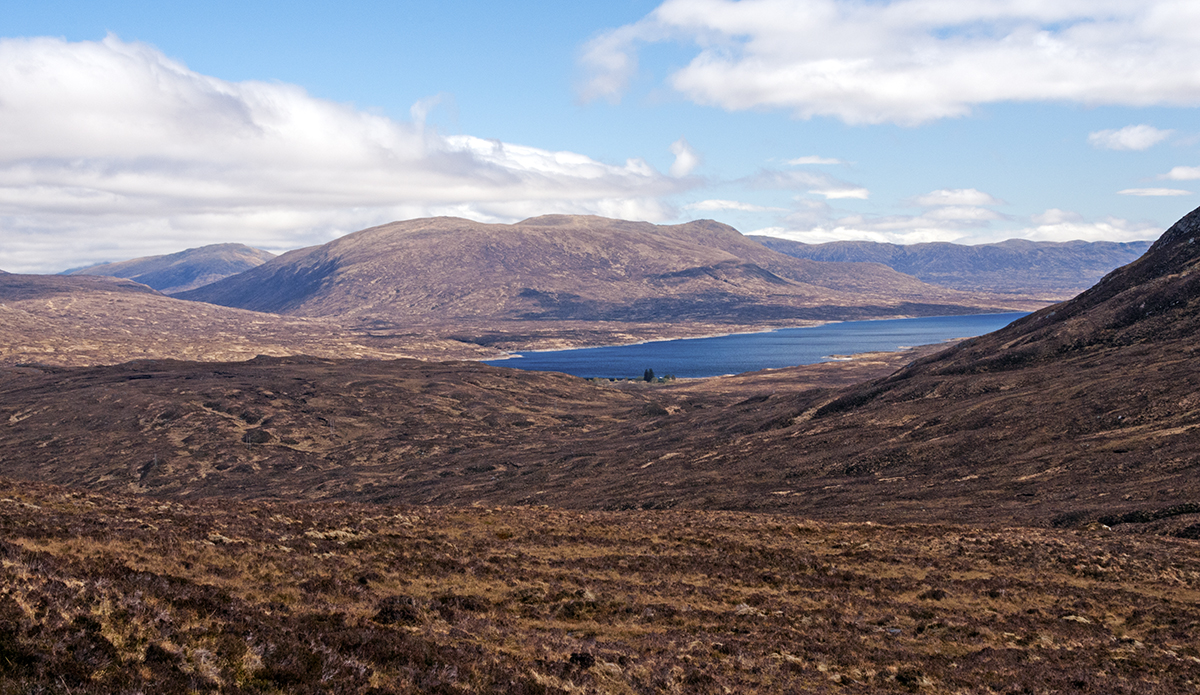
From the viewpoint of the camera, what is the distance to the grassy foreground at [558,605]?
51.7 feet

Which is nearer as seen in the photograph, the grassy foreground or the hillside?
the grassy foreground

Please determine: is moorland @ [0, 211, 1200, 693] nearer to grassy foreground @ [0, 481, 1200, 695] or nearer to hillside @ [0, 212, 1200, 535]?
grassy foreground @ [0, 481, 1200, 695]

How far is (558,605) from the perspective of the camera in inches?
1070

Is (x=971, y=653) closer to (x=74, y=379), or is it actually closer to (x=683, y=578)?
(x=683, y=578)

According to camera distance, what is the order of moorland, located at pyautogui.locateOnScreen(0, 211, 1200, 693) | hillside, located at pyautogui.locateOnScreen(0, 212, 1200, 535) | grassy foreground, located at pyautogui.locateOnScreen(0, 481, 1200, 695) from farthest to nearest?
hillside, located at pyautogui.locateOnScreen(0, 212, 1200, 535), moorland, located at pyautogui.locateOnScreen(0, 211, 1200, 693), grassy foreground, located at pyautogui.locateOnScreen(0, 481, 1200, 695)

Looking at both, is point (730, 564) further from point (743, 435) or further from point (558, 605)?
point (743, 435)

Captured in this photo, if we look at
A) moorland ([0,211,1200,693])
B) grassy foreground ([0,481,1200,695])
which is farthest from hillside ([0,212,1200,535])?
grassy foreground ([0,481,1200,695])

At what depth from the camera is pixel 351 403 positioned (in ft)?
563

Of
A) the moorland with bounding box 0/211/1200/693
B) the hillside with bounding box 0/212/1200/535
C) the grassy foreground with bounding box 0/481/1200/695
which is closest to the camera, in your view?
the grassy foreground with bounding box 0/481/1200/695

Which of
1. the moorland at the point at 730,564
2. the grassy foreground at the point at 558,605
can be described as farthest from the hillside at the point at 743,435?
the grassy foreground at the point at 558,605

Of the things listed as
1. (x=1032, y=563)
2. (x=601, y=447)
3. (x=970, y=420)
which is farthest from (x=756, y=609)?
(x=601, y=447)

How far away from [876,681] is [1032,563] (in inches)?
757

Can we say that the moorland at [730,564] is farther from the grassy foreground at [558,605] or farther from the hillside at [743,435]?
the hillside at [743,435]

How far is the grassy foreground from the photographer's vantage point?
15.8 meters
